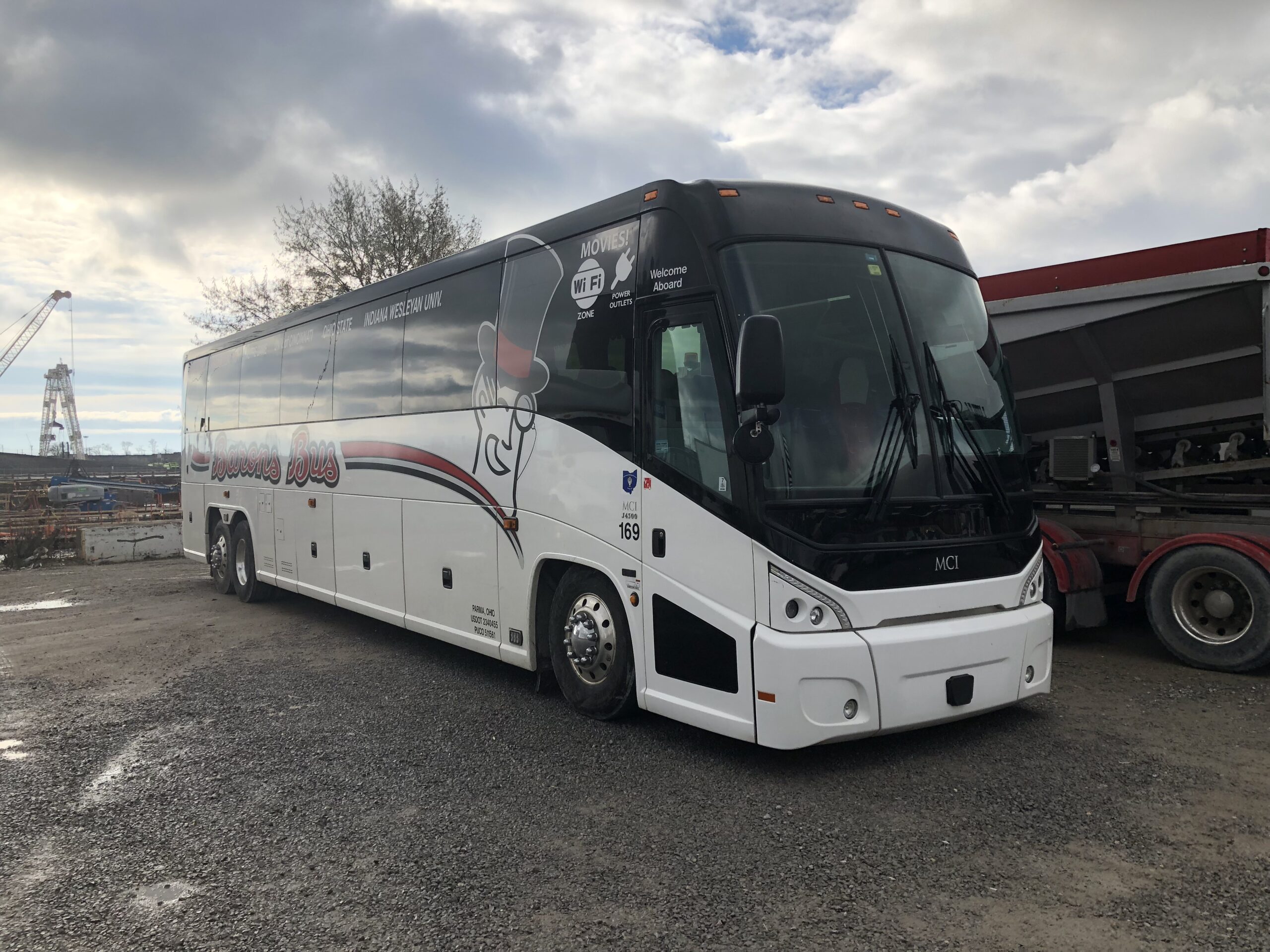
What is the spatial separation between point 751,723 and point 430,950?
1.95m

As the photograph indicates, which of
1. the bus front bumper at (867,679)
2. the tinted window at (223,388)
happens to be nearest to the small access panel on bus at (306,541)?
the tinted window at (223,388)

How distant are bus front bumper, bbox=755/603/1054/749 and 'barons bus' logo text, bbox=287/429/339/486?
572 centimetres

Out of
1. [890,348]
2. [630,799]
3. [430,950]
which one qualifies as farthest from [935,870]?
[890,348]

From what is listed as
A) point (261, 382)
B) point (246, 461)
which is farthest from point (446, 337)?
point (246, 461)

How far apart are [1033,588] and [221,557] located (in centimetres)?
1043

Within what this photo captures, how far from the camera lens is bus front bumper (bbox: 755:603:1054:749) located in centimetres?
445

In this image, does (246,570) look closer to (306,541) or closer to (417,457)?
(306,541)

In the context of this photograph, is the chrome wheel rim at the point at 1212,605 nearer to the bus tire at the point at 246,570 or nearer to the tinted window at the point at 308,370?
the tinted window at the point at 308,370

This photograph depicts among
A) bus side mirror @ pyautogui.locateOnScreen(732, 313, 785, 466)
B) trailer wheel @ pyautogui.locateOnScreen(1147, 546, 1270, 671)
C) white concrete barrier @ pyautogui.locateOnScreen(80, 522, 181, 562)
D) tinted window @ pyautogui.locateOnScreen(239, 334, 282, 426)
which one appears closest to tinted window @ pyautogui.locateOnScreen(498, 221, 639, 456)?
bus side mirror @ pyautogui.locateOnScreen(732, 313, 785, 466)

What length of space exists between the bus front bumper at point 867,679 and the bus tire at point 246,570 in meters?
8.15

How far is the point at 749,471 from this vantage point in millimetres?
4559

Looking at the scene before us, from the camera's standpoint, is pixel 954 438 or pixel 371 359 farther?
pixel 371 359

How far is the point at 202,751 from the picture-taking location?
18.1 feet

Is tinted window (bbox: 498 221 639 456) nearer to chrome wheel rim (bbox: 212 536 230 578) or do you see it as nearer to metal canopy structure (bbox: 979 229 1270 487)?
metal canopy structure (bbox: 979 229 1270 487)
